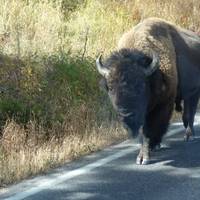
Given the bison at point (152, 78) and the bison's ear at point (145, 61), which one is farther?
the bison's ear at point (145, 61)

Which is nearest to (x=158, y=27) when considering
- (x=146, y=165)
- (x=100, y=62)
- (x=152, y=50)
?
(x=152, y=50)

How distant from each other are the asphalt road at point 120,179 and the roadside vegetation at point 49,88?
1.03 feet

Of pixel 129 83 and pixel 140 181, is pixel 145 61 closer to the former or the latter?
pixel 129 83

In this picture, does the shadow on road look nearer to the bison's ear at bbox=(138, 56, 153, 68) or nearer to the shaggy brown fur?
the shaggy brown fur

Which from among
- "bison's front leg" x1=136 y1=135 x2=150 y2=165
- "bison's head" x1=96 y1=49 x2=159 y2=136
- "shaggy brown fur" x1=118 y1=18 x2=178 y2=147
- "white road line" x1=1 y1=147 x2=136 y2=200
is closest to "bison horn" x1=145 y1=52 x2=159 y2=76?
"bison's head" x1=96 y1=49 x2=159 y2=136

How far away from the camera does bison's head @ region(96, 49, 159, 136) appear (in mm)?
8242

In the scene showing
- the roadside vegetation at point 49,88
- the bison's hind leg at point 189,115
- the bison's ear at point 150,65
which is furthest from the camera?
the bison's hind leg at point 189,115

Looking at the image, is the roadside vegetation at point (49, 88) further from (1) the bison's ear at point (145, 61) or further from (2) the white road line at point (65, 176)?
(1) the bison's ear at point (145, 61)

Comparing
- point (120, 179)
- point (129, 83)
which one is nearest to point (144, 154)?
point (120, 179)

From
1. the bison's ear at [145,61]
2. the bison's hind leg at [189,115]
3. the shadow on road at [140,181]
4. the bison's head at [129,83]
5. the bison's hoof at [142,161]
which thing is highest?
the bison's ear at [145,61]

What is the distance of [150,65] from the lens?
870 centimetres

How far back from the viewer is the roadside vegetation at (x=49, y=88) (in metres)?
9.09

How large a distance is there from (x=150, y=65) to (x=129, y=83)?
52cm

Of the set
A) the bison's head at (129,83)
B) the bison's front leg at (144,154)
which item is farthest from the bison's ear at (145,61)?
the bison's front leg at (144,154)
